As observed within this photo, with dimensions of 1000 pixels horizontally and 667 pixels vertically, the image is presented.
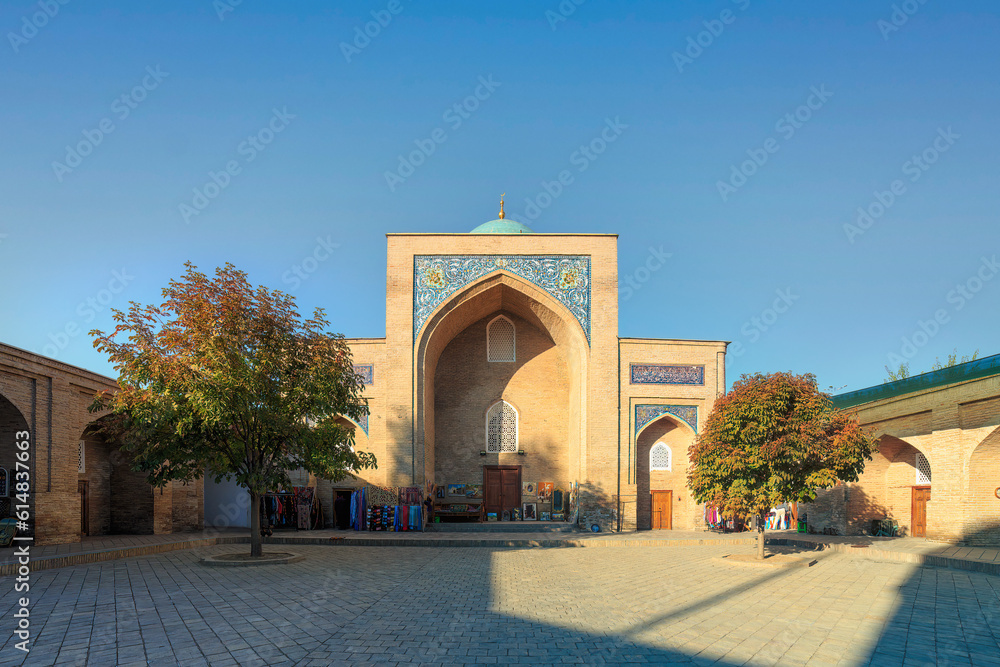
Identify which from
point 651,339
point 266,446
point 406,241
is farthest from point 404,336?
point 266,446

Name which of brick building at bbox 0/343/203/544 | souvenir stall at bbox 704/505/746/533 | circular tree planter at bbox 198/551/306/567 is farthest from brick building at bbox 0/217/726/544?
circular tree planter at bbox 198/551/306/567

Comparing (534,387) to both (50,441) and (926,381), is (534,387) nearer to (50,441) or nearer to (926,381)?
(926,381)

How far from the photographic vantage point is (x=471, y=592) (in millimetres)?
8469

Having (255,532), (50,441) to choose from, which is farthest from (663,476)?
(50,441)

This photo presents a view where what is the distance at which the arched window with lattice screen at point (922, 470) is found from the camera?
632 inches

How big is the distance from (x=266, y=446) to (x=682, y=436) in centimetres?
1152

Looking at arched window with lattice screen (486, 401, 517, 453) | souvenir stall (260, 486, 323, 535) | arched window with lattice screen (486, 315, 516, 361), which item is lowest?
souvenir stall (260, 486, 323, 535)

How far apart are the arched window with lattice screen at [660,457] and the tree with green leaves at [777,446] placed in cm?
708

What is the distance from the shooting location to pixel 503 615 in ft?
23.0

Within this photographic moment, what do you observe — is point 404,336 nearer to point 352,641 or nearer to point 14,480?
point 14,480

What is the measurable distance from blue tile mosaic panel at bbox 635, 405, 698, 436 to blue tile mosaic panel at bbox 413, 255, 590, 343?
2.50m

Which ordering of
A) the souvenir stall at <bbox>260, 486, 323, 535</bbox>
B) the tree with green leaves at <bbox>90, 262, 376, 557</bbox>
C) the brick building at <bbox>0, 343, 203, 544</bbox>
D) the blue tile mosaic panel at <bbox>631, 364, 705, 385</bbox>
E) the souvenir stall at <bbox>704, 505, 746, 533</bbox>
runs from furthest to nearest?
the blue tile mosaic panel at <bbox>631, 364, 705, 385</bbox>, the souvenir stall at <bbox>704, 505, 746, 533</bbox>, the souvenir stall at <bbox>260, 486, 323, 535</bbox>, the brick building at <bbox>0, 343, 203, 544</bbox>, the tree with green leaves at <bbox>90, 262, 376, 557</bbox>

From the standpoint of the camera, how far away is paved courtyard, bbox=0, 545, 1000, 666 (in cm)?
553

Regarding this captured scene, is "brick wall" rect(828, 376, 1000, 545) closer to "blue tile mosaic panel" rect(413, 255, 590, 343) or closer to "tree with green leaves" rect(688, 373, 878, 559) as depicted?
"tree with green leaves" rect(688, 373, 878, 559)
